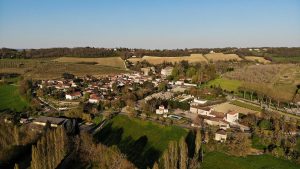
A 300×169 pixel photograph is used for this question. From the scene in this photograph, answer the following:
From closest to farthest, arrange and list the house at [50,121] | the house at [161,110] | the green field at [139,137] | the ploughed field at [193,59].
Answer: the green field at [139,137]
the house at [50,121]
the house at [161,110]
the ploughed field at [193,59]

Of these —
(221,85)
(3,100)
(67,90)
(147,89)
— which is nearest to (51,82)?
(67,90)

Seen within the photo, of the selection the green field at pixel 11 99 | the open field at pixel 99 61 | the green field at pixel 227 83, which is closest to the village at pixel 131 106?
the green field at pixel 11 99

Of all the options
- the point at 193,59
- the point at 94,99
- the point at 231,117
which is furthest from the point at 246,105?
the point at 193,59

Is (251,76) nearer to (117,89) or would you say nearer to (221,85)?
(221,85)

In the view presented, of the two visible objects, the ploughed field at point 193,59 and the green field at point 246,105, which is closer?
the green field at point 246,105

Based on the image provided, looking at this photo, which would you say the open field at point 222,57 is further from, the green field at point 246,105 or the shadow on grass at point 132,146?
the shadow on grass at point 132,146

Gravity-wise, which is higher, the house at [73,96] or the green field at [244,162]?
the house at [73,96]

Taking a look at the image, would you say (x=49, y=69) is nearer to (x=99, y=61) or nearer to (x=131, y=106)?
(x=99, y=61)

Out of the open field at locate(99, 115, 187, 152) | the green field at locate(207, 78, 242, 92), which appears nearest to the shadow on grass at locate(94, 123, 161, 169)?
the open field at locate(99, 115, 187, 152)
